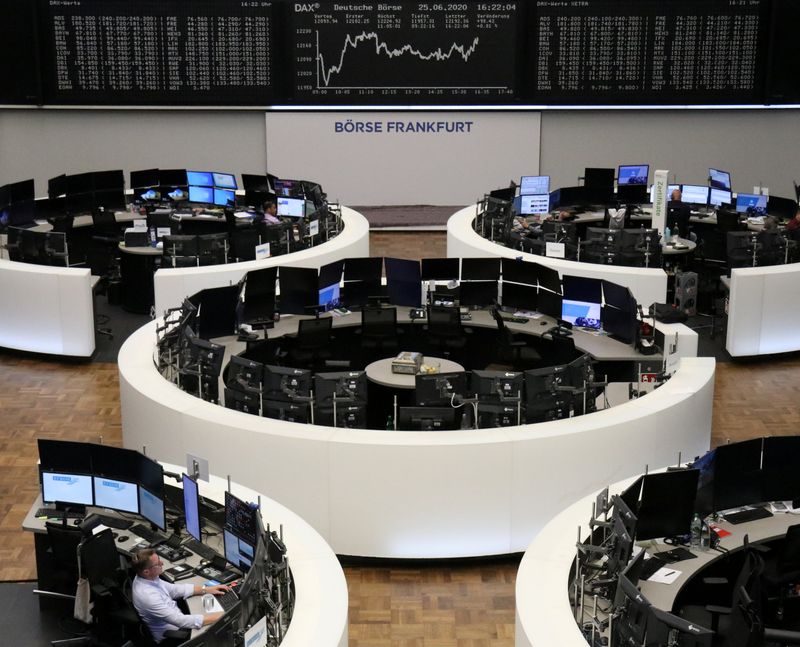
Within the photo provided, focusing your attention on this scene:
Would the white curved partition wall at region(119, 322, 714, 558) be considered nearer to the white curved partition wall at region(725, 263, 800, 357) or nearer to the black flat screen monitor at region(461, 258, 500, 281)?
the black flat screen monitor at region(461, 258, 500, 281)

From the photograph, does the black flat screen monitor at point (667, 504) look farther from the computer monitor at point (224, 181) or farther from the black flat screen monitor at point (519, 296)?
the computer monitor at point (224, 181)

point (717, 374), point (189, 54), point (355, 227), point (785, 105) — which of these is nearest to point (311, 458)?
point (717, 374)

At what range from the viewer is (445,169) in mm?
17500

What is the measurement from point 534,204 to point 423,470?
7.92 m

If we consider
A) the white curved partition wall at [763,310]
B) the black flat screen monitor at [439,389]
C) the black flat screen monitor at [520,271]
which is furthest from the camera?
the white curved partition wall at [763,310]

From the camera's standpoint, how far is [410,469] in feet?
25.6

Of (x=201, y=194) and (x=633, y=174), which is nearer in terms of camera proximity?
(x=201, y=194)

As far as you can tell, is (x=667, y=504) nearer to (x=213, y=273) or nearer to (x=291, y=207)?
(x=213, y=273)

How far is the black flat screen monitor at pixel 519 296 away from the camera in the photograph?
11078 millimetres

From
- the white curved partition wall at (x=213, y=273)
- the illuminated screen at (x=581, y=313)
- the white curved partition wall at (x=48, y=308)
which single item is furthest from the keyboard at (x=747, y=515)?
the white curved partition wall at (x=48, y=308)

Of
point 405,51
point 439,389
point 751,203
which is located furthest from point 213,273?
point 751,203

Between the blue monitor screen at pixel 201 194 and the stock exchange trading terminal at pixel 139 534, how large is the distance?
8.25 m

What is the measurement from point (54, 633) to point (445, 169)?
37.3 ft

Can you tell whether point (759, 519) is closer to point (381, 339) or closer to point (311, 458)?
point (311, 458)
